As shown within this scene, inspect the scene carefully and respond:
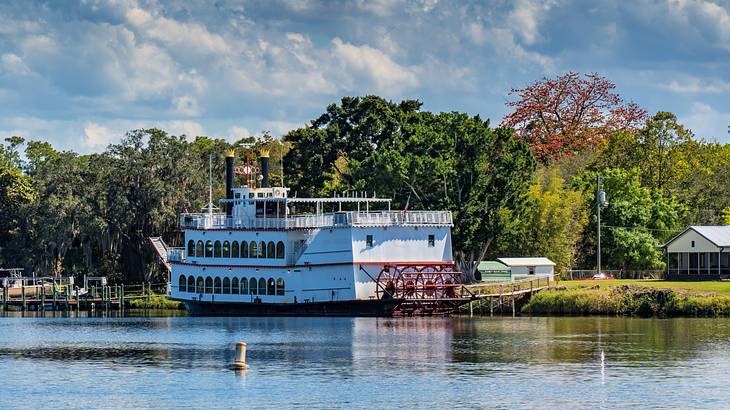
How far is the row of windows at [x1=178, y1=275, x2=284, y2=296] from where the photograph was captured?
83875 mm

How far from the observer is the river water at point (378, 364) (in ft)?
152

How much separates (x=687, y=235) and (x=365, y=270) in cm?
2611

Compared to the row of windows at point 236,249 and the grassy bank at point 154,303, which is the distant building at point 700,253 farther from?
the grassy bank at point 154,303

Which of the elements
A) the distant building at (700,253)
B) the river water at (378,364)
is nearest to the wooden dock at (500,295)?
the river water at (378,364)

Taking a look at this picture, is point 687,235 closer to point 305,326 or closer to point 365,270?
point 365,270

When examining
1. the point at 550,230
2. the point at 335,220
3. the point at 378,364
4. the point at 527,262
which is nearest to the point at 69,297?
the point at 335,220

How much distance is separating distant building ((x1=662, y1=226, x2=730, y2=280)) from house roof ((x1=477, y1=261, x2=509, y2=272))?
11.9m

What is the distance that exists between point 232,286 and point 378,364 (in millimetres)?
31097

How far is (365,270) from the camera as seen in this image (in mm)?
79750

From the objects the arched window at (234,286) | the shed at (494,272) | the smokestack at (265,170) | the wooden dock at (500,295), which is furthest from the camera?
the shed at (494,272)

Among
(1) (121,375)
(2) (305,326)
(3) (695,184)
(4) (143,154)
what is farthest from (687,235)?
(1) (121,375)

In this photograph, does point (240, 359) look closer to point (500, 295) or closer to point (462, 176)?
point (500, 295)

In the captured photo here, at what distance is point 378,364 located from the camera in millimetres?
55938

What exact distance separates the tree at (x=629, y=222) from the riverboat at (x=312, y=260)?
73.1ft
